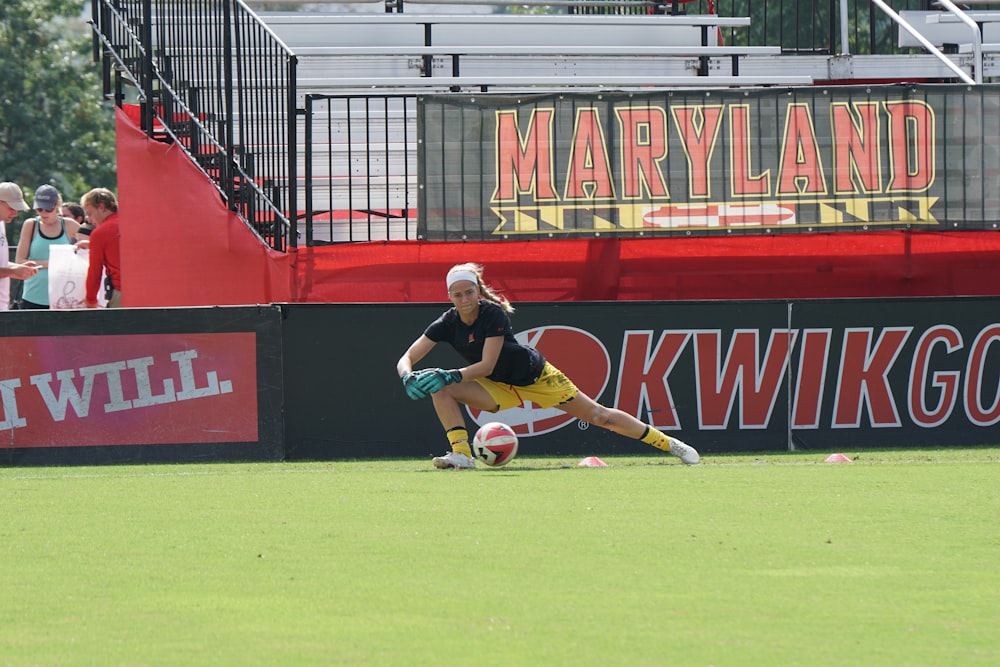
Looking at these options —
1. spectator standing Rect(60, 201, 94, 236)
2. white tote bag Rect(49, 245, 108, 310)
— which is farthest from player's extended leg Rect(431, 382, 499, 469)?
spectator standing Rect(60, 201, 94, 236)

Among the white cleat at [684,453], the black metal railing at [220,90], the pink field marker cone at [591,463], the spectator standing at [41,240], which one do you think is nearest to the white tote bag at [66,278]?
the spectator standing at [41,240]

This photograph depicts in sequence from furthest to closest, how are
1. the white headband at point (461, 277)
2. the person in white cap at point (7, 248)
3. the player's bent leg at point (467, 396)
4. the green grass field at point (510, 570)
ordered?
the person in white cap at point (7, 248) → the player's bent leg at point (467, 396) → the white headband at point (461, 277) → the green grass field at point (510, 570)

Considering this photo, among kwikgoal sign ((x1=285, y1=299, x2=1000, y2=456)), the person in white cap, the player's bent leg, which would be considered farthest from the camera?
the person in white cap

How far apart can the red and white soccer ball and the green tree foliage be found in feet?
97.6

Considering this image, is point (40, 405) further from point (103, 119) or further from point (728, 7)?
point (103, 119)

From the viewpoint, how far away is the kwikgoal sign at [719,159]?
14320mm

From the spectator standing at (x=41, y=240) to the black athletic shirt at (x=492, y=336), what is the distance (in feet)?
17.5

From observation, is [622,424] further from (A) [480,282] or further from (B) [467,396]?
(A) [480,282]

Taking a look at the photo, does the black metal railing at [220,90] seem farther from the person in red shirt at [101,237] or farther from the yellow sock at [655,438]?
the yellow sock at [655,438]

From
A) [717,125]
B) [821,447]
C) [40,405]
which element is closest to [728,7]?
[717,125]

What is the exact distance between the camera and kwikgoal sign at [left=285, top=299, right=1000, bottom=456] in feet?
42.7

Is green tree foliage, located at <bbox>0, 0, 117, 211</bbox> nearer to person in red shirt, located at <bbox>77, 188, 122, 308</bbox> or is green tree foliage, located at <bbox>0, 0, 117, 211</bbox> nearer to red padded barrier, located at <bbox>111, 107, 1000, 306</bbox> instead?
person in red shirt, located at <bbox>77, 188, 122, 308</bbox>

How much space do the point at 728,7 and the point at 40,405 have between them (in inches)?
773

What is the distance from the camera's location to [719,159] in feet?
47.3
